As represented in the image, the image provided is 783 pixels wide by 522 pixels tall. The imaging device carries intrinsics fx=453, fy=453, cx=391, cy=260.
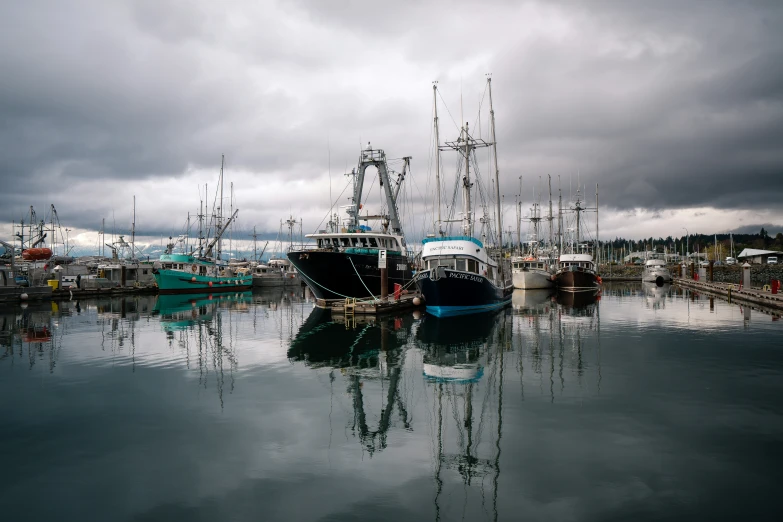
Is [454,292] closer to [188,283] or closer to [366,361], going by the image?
[366,361]

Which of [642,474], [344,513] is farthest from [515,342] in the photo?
[344,513]

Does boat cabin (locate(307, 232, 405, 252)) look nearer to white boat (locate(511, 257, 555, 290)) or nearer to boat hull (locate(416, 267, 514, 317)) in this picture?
boat hull (locate(416, 267, 514, 317))

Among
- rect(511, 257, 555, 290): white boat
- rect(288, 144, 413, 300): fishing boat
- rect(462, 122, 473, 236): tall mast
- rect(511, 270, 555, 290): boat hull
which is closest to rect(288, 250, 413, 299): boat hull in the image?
rect(288, 144, 413, 300): fishing boat

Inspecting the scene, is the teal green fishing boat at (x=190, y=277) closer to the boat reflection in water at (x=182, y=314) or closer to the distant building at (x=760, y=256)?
the boat reflection in water at (x=182, y=314)

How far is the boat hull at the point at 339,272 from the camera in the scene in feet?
Answer: 129

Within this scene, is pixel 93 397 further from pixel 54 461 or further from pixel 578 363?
pixel 578 363

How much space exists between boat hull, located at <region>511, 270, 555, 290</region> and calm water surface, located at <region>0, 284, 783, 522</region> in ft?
147

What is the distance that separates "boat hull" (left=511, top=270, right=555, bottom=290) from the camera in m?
69.9

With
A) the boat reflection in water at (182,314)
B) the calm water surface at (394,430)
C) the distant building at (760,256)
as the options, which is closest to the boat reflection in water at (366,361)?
the calm water surface at (394,430)

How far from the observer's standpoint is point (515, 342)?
24.8m

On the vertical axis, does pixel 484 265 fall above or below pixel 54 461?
above

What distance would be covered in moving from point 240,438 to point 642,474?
915 centimetres

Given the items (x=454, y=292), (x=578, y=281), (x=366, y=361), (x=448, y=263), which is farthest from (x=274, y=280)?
(x=366, y=361)

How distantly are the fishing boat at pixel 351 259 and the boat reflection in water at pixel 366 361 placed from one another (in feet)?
18.6
